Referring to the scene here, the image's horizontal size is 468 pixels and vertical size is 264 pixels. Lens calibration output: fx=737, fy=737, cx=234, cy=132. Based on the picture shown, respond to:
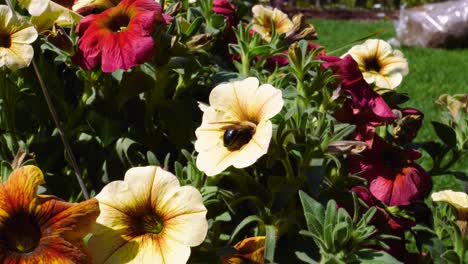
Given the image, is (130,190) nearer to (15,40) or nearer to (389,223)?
(15,40)

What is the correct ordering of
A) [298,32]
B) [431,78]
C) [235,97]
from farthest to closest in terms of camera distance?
[431,78], [298,32], [235,97]

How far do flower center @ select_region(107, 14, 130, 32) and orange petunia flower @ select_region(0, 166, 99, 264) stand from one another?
38cm

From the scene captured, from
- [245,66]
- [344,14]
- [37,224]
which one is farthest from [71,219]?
[344,14]

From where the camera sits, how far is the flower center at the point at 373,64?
1569mm

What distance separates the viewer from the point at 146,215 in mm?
1047

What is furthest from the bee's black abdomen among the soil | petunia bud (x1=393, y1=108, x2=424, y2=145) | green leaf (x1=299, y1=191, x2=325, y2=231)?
the soil

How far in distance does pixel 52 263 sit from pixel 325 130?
0.51 m

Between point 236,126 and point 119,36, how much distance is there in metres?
0.25

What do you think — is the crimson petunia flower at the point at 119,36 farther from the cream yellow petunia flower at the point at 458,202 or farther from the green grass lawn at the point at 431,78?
the green grass lawn at the point at 431,78

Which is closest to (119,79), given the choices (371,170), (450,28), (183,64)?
(183,64)

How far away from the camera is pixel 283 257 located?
1.26m

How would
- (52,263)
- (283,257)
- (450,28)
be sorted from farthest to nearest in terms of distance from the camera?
1. (450,28)
2. (283,257)
3. (52,263)

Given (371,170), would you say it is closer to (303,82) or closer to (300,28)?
(303,82)

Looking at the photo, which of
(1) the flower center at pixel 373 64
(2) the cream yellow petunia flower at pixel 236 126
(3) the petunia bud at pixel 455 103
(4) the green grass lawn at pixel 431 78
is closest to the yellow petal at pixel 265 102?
(2) the cream yellow petunia flower at pixel 236 126
